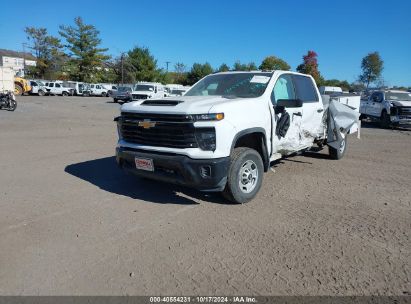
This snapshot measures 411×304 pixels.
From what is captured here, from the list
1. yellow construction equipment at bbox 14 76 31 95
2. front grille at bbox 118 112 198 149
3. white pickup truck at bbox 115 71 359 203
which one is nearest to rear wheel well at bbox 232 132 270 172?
white pickup truck at bbox 115 71 359 203

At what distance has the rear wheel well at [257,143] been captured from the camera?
5.00m

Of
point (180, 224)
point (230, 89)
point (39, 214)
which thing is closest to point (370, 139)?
point (230, 89)

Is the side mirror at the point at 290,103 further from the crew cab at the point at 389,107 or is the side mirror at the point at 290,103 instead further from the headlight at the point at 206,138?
the crew cab at the point at 389,107

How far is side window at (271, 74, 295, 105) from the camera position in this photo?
5.48 metres

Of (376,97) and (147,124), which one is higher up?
(376,97)

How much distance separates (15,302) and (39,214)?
1882 millimetres

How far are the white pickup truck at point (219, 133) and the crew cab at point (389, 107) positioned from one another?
11987 mm

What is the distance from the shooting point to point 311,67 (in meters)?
68.8

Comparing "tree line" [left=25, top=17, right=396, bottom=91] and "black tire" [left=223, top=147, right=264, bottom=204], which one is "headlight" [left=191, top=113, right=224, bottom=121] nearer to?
"black tire" [left=223, top=147, right=264, bottom=204]

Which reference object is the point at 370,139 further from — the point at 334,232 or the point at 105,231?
the point at 105,231

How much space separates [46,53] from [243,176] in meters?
68.5

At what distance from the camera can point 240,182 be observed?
4766 mm

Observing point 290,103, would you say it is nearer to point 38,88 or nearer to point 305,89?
→ point 305,89

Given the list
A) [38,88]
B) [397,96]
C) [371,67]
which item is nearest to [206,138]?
[397,96]
